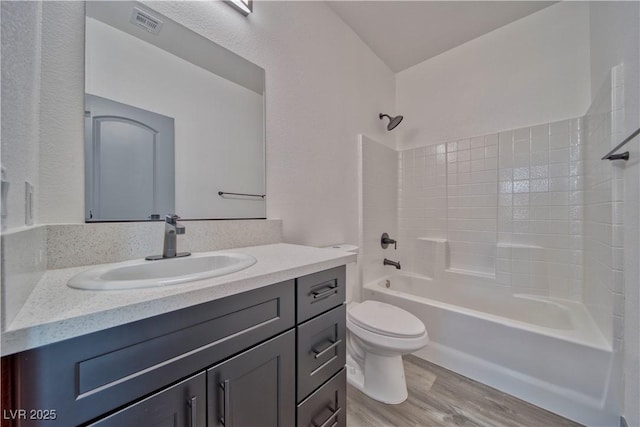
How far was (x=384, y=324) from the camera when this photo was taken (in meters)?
1.36

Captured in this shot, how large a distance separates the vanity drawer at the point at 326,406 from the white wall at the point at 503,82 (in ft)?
7.41

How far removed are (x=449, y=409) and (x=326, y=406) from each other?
2.80 feet

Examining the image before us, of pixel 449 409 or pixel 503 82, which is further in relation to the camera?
pixel 503 82

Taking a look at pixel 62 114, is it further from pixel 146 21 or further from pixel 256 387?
pixel 256 387

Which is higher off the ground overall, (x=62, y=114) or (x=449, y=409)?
(x=62, y=114)

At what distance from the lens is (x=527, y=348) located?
4.52 ft

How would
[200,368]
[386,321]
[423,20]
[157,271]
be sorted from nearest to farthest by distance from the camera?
[200,368] → [157,271] → [386,321] → [423,20]

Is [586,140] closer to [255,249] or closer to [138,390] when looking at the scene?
[255,249]

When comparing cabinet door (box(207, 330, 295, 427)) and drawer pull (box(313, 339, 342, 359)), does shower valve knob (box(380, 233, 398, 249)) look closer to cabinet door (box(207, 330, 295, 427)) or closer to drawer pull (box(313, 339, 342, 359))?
drawer pull (box(313, 339, 342, 359))

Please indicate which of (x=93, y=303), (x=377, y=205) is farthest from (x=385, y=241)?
(x=93, y=303)

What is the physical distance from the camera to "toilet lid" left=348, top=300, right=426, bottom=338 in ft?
4.26

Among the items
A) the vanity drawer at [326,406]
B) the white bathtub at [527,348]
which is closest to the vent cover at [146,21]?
the vanity drawer at [326,406]

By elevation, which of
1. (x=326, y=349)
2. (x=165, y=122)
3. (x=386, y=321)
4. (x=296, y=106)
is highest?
(x=296, y=106)

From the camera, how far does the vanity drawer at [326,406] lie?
83 centimetres
